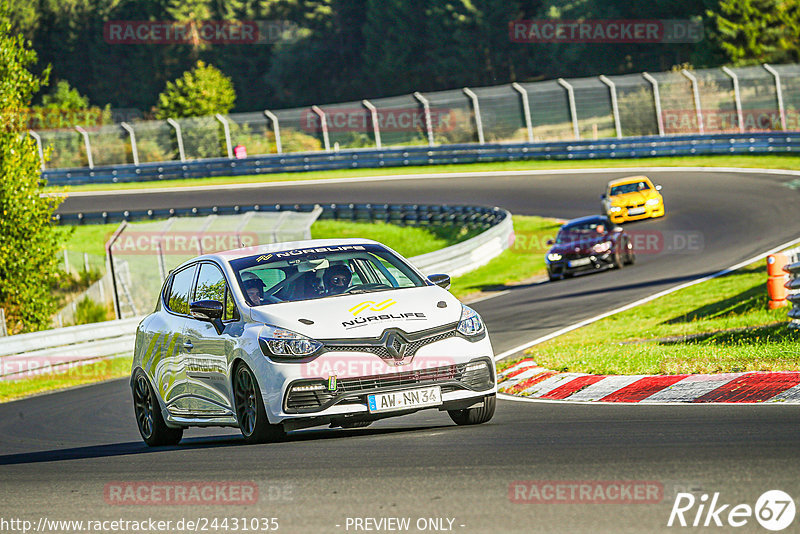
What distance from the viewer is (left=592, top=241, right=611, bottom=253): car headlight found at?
25656 mm

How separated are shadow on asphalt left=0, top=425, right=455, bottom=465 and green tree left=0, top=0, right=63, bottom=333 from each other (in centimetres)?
1530

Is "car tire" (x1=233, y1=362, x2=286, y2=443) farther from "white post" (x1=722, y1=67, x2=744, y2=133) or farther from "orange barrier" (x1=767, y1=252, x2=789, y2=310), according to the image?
"white post" (x1=722, y1=67, x2=744, y2=133)

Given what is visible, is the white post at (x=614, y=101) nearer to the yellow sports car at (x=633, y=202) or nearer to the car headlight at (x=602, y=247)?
the yellow sports car at (x=633, y=202)

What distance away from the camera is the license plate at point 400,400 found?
8.12 m

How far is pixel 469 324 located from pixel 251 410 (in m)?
1.76

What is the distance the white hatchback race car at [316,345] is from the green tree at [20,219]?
16548mm

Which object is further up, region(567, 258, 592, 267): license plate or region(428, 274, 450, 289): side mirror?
region(428, 274, 450, 289): side mirror

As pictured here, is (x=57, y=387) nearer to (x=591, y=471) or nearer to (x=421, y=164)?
(x=591, y=471)

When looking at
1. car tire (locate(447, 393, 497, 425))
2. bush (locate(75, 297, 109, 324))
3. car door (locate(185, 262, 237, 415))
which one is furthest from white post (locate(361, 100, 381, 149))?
car tire (locate(447, 393, 497, 425))

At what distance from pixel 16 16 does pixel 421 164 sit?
78284mm

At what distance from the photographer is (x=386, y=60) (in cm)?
9981

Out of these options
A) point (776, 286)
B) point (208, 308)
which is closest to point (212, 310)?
point (208, 308)

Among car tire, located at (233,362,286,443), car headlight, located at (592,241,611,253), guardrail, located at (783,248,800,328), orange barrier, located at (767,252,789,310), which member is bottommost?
car headlight, located at (592,241,611,253)

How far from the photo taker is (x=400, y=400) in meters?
8.16
